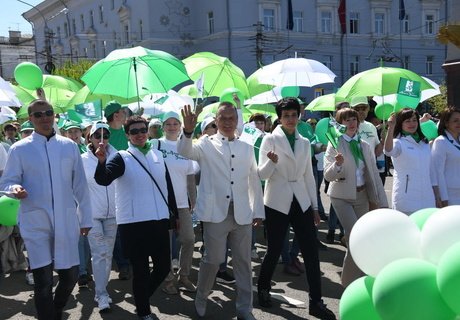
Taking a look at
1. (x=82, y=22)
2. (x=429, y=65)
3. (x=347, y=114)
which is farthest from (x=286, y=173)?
(x=82, y=22)

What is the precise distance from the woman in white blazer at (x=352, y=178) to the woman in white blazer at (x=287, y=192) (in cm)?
36

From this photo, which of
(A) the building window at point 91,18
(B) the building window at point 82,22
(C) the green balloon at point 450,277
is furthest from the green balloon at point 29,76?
(B) the building window at point 82,22

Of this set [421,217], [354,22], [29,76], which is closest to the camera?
[421,217]

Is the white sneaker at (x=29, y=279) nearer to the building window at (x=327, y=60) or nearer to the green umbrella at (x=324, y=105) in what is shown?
the green umbrella at (x=324, y=105)

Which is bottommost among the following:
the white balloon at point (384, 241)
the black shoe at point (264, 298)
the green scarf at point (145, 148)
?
the black shoe at point (264, 298)

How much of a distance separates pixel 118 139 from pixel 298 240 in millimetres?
2148

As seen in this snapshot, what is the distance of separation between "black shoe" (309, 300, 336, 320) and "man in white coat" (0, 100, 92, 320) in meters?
2.10

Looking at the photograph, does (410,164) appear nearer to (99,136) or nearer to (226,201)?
(226,201)

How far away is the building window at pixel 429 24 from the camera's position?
4888 cm

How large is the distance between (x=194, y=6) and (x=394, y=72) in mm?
41932

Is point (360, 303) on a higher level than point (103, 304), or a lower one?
higher

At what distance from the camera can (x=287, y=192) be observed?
534 centimetres

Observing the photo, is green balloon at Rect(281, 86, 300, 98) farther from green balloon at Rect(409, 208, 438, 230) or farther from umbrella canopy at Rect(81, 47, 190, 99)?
green balloon at Rect(409, 208, 438, 230)

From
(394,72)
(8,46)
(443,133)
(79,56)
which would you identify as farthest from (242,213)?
(8,46)
